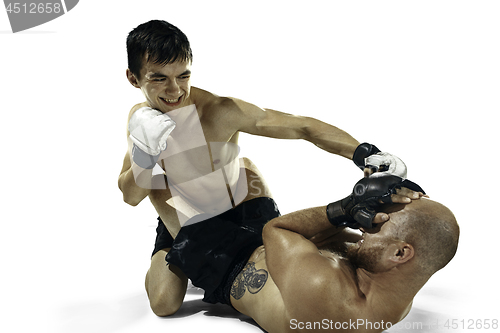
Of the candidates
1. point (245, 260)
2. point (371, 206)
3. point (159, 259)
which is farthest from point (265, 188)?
point (371, 206)

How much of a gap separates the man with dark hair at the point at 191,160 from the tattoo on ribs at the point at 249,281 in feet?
0.39

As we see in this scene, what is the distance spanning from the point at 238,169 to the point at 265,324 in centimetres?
108

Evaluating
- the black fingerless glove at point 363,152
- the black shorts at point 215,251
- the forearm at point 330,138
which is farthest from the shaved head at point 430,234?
A: the black shorts at point 215,251

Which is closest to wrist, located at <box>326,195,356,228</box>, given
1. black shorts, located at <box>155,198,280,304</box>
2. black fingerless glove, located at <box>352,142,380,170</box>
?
black fingerless glove, located at <box>352,142,380,170</box>

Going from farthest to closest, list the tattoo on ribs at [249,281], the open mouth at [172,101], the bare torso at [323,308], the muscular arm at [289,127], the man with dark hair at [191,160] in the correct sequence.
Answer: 1. the muscular arm at [289,127]
2. the open mouth at [172,101]
3. the man with dark hair at [191,160]
4. the tattoo on ribs at [249,281]
5. the bare torso at [323,308]

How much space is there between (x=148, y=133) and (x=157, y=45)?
470mm

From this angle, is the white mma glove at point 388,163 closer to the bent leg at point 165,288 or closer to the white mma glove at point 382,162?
the white mma glove at point 382,162

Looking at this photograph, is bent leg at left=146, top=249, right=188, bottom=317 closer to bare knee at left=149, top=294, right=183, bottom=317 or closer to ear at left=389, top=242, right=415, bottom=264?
bare knee at left=149, top=294, right=183, bottom=317

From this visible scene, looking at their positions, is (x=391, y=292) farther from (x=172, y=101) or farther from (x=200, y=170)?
(x=172, y=101)

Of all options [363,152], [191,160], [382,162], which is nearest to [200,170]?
[191,160]

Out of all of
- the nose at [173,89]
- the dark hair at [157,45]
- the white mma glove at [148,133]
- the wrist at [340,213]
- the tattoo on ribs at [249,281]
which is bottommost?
the tattoo on ribs at [249,281]

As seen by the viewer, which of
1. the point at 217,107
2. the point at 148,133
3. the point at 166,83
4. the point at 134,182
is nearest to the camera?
the point at 148,133

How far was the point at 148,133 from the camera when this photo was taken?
9.13 feet

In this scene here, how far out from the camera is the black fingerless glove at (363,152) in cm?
294
